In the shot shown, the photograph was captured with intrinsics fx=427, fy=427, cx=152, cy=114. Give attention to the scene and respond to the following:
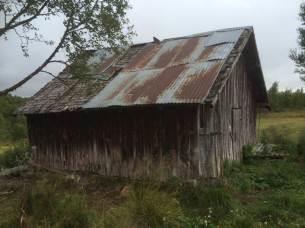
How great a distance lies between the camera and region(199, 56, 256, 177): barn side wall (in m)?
12.4

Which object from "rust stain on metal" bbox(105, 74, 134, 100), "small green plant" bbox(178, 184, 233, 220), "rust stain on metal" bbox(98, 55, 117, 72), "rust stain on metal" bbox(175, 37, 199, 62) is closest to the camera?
"small green plant" bbox(178, 184, 233, 220)

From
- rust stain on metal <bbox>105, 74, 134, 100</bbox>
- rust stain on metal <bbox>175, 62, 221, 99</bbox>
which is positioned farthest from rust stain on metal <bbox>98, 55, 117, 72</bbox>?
rust stain on metal <bbox>175, 62, 221, 99</bbox>

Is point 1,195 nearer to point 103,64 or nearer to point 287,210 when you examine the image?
point 103,64

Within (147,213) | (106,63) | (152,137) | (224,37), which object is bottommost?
(147,213)

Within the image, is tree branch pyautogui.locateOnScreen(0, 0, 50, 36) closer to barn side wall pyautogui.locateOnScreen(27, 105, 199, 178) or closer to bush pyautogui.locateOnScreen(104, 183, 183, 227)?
barn side wall pyautogui.locateOnScreen(27, 105, 199, 178)

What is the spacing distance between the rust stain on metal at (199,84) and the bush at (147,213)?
400 cm

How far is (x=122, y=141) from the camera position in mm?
13672

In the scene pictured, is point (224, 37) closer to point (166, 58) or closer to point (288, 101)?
point (166, 58)

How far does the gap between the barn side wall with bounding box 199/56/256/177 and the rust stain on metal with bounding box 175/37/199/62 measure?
64.4 inches

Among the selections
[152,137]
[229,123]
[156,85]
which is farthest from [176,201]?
[229,123]

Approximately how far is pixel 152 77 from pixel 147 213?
671 centimetres

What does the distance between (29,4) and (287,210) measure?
27.0 feet

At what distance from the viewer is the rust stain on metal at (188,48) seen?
565 inches

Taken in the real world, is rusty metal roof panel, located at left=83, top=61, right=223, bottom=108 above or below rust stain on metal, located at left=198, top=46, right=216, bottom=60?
below
